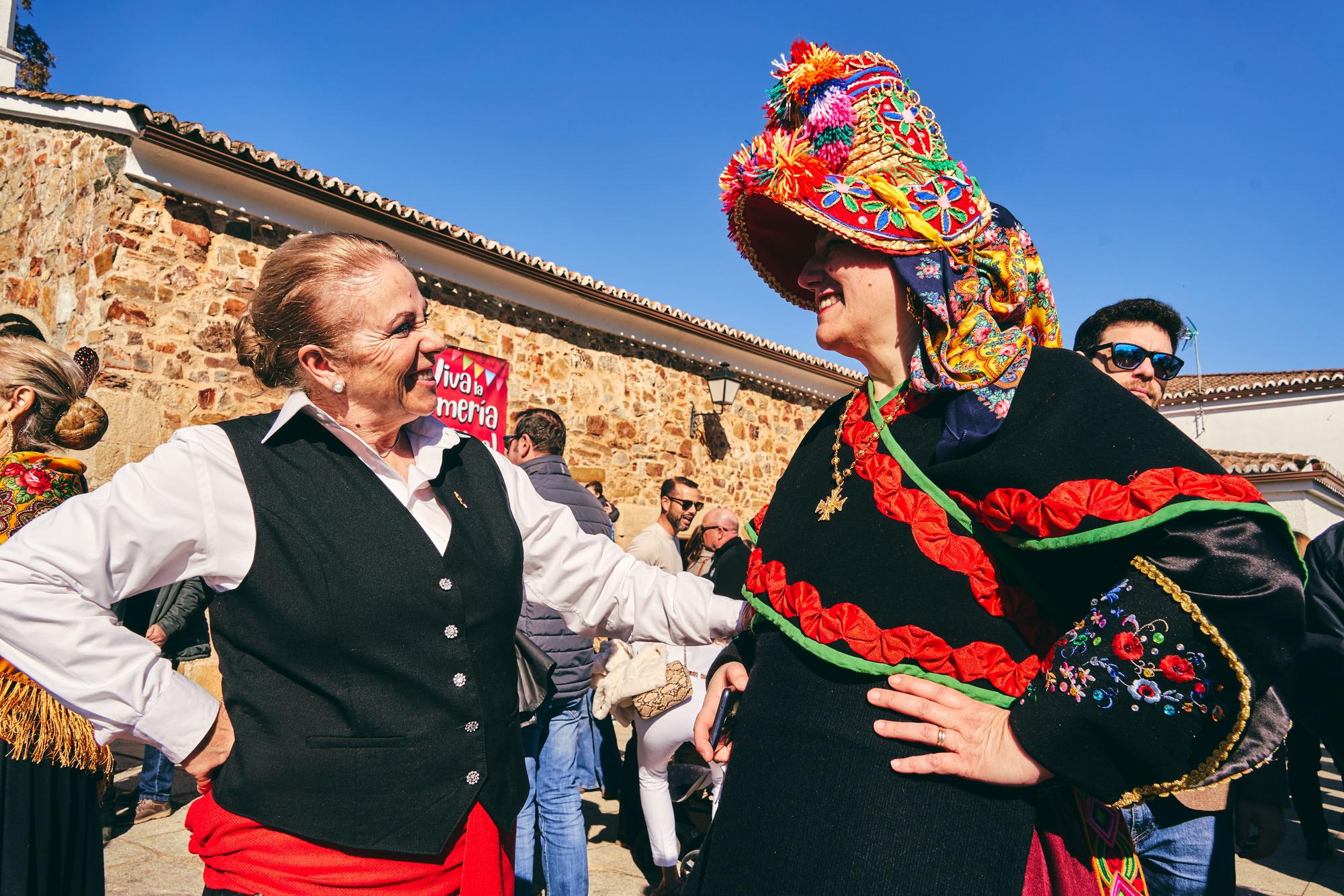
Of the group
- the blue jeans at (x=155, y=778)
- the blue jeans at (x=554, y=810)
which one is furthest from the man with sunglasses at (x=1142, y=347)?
the blue jeans at (x=155, y=778)

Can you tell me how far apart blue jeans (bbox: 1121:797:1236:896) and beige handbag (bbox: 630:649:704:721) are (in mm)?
1957

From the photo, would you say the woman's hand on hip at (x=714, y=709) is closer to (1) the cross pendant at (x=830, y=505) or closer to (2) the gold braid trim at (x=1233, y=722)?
(1) the cross pendant at (x=830, y=505)

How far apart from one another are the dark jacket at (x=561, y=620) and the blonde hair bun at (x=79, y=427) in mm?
1543

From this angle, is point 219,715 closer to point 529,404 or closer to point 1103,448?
point 1103,448

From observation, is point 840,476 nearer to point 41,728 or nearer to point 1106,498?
point 1106,498

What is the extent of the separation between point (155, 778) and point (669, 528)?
319cm

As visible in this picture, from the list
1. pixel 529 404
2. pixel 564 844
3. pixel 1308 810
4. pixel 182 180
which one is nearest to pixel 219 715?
pixel 564 844

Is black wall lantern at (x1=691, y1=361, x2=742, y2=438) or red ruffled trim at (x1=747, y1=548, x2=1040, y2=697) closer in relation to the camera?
red ruffled trim at (x1=747, y1=548, x2=1040, y2=697)

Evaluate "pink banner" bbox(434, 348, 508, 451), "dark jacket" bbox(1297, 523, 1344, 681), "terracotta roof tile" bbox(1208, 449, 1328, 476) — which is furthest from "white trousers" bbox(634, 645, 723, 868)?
"terracotta roof tile" bbox(1208, 449, 1328, 476)

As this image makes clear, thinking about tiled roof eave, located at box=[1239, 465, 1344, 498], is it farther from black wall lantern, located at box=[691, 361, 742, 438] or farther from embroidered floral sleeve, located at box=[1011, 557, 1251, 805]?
embroidered floral sleeve, located at box=[1011, 557, 1251, 805]

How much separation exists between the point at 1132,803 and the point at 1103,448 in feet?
1.59

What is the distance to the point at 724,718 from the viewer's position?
1.81 m

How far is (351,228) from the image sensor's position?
24.9 feet

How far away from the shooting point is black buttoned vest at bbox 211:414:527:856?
151 centimetres
